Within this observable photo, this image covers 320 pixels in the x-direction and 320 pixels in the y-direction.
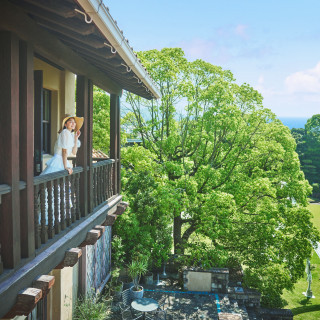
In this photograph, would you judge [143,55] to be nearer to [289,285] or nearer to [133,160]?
[133,160]

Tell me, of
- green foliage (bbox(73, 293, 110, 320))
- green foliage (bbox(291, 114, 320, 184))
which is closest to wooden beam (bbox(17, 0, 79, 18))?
green foliage (bbox(73, 293, 110, 320))

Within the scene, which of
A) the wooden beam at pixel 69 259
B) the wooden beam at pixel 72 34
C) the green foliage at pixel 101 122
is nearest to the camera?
the wooden beam at pixel 72 34

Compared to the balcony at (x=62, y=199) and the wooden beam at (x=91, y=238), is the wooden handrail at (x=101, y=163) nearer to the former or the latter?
the balcony at (x=62, y=199)

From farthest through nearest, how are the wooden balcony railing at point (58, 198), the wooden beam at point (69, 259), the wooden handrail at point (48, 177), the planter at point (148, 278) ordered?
the planter at point (148, 278), the wooden beam at point (69, 259), the wooden balcony railing at point (58, 198), the wooden handrail at point (48, 177)

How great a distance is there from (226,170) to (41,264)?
13369 millimetres

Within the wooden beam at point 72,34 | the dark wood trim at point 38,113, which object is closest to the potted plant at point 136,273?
the dark wood trim at point 38,113

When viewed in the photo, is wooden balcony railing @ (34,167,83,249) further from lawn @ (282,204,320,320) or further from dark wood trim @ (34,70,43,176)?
lawn @ (282,204,320,320)

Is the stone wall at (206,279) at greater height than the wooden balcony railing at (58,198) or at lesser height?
lesser

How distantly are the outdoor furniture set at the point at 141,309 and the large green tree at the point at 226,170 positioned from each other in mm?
3411

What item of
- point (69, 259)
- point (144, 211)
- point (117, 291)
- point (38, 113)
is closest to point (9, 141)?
point (69, 259)

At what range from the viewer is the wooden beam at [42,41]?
3.49 meters

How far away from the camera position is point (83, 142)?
6.38 metres

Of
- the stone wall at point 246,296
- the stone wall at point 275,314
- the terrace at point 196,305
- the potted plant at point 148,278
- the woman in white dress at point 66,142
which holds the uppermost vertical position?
the woman in white dress at point 66,142

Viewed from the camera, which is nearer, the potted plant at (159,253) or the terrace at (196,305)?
the terrace at (196,305)
